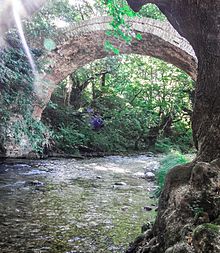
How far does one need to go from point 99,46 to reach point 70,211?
6.77 m

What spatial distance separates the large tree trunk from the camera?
1.80 metres

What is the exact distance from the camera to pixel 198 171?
2064mm

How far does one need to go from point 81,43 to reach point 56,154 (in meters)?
3.77

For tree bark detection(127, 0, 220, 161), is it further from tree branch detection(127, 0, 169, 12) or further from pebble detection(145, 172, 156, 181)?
pebble detection(145, 172, 156, 181)

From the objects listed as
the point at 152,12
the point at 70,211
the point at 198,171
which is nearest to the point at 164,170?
the point at 70,211

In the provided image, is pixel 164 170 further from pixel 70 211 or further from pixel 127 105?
pixel 127 105

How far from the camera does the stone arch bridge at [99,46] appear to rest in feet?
29.4

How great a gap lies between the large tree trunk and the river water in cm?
69

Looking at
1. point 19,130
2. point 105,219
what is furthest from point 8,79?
point 105,219

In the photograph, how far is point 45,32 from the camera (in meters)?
8.33

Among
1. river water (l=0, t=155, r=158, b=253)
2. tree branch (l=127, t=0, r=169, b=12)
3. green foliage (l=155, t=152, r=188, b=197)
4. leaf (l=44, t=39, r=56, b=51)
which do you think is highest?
leaf (l=44, t=39, r=56, b=51)

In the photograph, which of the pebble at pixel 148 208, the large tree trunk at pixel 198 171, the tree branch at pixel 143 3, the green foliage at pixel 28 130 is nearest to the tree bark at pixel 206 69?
the large tree trunk at pixel 198 171

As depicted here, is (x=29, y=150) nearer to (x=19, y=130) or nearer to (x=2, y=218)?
(x=19, y=130)

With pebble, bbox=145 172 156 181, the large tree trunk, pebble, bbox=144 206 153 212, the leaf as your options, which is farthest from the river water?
the leaf
